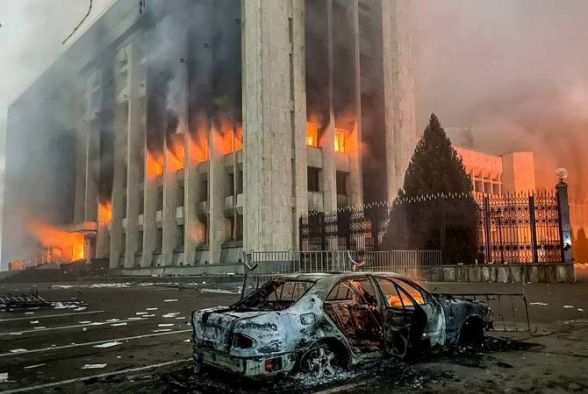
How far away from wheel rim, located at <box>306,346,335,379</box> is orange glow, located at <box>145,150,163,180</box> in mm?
34486

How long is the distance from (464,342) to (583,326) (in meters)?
3.33

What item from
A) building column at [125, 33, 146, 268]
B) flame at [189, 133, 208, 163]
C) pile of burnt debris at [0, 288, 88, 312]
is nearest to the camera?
pile of burnt debris at [0, 288, 88, 312]

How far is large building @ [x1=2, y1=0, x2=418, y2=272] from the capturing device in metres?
26.5

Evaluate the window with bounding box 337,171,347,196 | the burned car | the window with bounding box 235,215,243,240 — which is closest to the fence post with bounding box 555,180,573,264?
the burned car

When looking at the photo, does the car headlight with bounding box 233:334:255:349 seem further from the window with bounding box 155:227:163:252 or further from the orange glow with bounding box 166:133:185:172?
the window with bounding box 155:227:163:252

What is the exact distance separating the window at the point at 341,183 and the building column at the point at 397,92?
9.38ft

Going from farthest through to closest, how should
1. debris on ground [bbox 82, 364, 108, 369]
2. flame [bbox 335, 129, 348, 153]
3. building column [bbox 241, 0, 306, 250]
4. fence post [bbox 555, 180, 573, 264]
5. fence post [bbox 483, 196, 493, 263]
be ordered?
1. flame [bbox 335, 129, 348, 153]
2. building column [bbox 241, 0, 306, 250]
3. fence post [bbox 483, 196, 493, 263]
4. fence post [bbox 555, 180, 573, 264]
5. debris on ground [bbox 82, 364, 108, 369]

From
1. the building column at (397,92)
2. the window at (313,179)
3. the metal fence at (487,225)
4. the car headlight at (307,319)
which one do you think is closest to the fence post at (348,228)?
the metal fence at (487,225)

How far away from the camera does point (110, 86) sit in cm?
4378

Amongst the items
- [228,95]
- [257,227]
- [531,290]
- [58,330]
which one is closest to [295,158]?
[257,227]

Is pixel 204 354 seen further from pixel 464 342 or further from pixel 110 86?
pixel 110 86

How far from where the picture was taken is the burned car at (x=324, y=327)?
182 inches

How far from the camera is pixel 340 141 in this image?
31.4 m

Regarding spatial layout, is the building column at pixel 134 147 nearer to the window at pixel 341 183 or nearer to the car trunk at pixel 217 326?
the window at pixel 341 183
